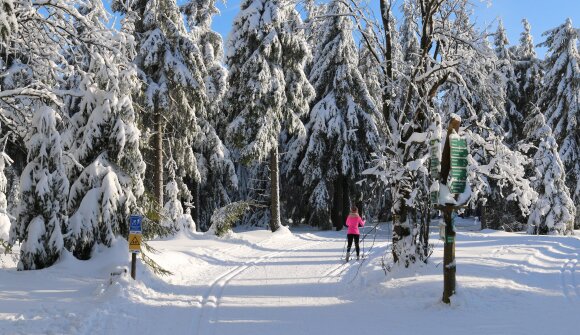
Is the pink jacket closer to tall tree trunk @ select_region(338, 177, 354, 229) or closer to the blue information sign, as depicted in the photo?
the blue information sign

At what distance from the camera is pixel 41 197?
33.1 feet

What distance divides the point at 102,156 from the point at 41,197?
1.73m

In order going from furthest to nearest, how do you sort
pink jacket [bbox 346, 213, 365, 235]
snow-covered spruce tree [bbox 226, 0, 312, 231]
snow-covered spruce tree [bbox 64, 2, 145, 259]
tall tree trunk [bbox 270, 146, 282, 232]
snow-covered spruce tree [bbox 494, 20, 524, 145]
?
snow-covered spruce tree [bbox 494, 20, 524, 145]
tall tree trunk [bbox 270, 146, 282, 232]
snow-covered spruce tree [bbox 226, 0, 312, 231]
pink jacket [bbox 346, 213, 365, 235]
snow-covered spruce tree [bbox 64, 2, 145, 259]

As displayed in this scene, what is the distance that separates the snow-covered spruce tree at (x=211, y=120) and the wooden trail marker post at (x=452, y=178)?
19831 millimetres

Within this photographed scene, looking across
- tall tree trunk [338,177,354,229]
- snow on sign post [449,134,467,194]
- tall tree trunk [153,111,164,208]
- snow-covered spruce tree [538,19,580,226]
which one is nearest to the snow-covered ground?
snow on sign post [449,134,467,194]

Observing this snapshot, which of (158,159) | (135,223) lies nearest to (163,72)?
(158,159)

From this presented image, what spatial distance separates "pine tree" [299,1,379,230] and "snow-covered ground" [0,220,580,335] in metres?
14.6

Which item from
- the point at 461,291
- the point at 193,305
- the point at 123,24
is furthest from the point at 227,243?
the point at 461,291

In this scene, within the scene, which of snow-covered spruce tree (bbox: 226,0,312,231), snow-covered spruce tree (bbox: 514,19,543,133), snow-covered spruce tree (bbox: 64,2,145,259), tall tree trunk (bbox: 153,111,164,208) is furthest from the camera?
snow-covered spruce tree (bbox: 514,19,543,133)

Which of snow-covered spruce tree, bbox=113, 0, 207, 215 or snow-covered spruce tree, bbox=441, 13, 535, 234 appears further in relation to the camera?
snow-covered spruce tree, bbox=113, 0, 207, 215

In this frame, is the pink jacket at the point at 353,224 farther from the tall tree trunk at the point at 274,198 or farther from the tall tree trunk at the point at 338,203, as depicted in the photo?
the tall tree trunk at the point at 338,203

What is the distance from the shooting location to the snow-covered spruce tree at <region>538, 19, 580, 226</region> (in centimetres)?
Result: 2783

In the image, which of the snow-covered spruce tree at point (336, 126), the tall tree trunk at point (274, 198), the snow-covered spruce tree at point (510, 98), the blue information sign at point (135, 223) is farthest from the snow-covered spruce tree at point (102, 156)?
the snow-covered spruce tree at point (510, 98)

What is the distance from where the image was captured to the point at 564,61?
2825 cm
